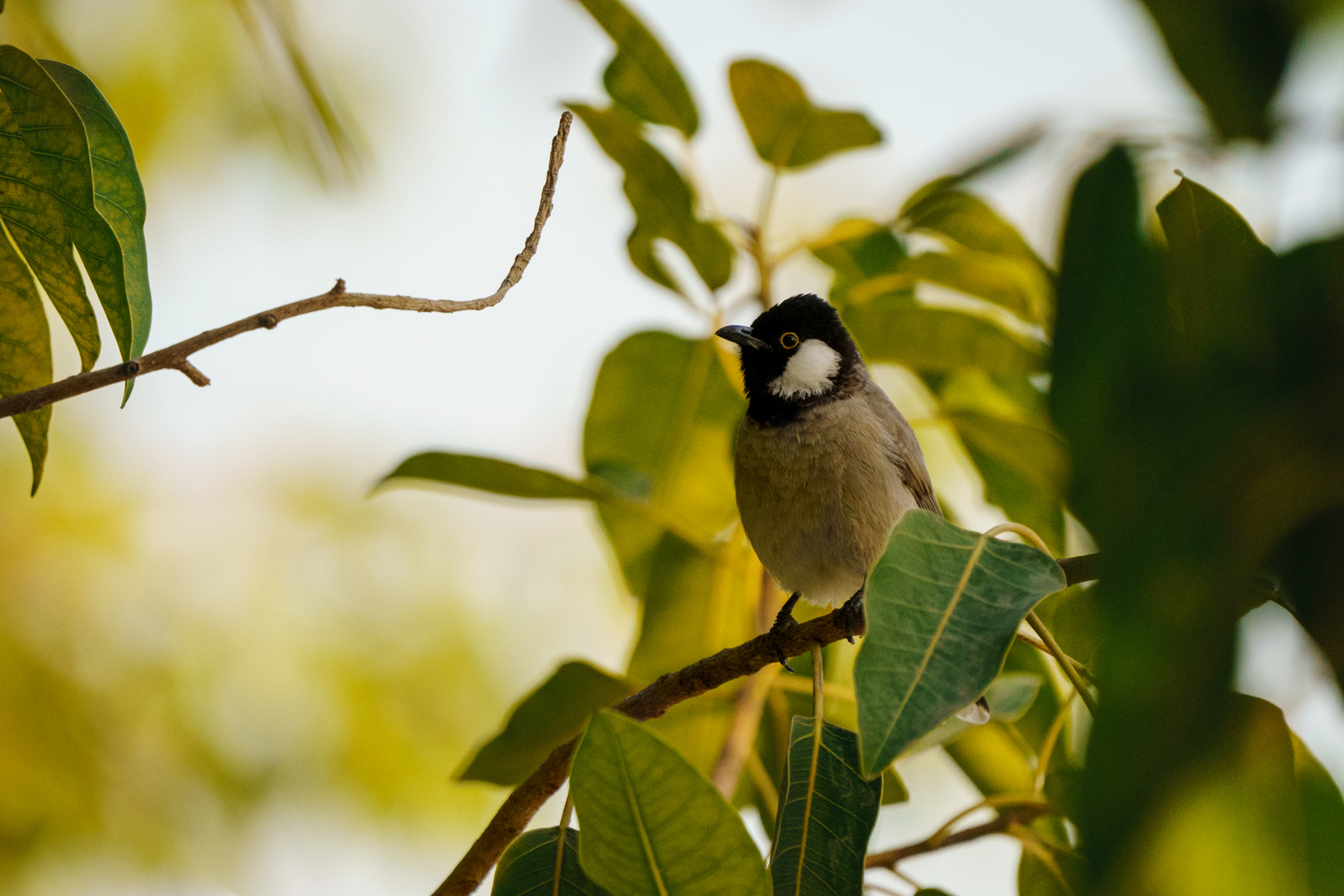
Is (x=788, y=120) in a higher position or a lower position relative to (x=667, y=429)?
higher

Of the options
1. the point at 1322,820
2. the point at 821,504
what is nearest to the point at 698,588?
the point at 821,504

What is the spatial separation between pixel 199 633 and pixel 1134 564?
493 centimetres

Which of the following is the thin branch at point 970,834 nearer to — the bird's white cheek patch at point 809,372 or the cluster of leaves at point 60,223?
the bird's white cheek patch at point 809,372

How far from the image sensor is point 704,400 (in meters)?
2.42

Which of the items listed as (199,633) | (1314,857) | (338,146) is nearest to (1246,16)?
(1314,857)

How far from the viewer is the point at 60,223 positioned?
1.14m

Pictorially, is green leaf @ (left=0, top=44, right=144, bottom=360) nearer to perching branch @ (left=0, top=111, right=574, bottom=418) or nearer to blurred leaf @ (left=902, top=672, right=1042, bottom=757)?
perching branch @ (left=0, top=111, right=574, bottom=418)

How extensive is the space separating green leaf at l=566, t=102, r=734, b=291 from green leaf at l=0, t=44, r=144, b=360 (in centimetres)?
100

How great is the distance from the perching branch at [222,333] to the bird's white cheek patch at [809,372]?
4.19 ft

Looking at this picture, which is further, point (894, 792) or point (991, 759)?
point (991, 759)

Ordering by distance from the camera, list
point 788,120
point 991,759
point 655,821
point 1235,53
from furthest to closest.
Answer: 1. point 788,120
2. point 991,759
3. point 655,821
4. point 1235,53

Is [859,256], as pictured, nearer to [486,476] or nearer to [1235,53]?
[486,476]

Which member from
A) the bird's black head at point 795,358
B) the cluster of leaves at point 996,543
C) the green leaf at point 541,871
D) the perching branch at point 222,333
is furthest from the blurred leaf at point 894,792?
the perching branch at point 222,333

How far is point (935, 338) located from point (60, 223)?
1568 mm
